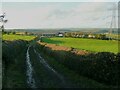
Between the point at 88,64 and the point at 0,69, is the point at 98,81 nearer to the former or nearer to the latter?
the point at 88,64

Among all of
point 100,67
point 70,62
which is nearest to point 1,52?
point 70,62

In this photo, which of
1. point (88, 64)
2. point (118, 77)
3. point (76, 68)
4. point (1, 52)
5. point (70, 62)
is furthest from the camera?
point (1, 52)

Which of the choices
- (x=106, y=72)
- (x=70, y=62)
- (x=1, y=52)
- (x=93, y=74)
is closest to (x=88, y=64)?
(x=93, y=74)

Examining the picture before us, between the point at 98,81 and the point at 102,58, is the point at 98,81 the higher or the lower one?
the lower one

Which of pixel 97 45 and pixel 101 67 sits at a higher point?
pixel 97 45

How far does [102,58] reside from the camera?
25625 millimetres

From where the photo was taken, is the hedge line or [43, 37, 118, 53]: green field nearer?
the hedge line

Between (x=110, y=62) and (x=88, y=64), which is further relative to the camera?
(x=88, y=64)

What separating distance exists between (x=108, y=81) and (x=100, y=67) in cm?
163

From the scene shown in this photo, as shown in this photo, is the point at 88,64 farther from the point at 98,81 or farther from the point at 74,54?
the point at 74,54

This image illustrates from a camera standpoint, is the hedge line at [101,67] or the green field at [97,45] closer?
the hedge line at [101,67]

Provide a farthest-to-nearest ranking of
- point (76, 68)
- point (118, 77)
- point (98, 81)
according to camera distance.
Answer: point (76, 68) → point (98, 81) → point (118, 77)

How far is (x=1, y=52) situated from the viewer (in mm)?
37000

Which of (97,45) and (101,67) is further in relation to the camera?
(97,45)
